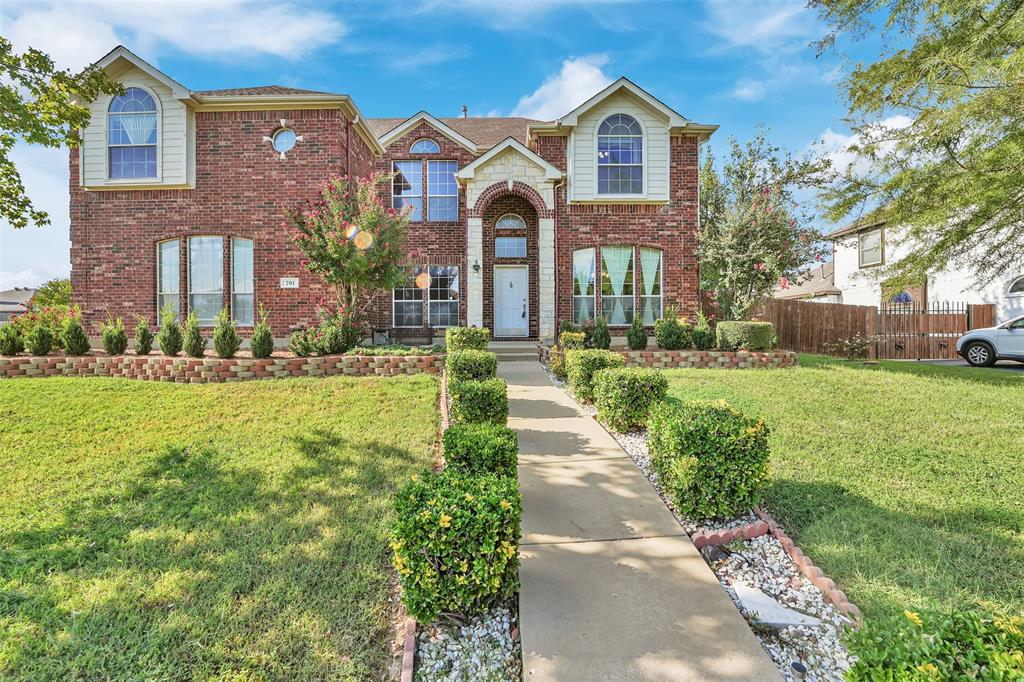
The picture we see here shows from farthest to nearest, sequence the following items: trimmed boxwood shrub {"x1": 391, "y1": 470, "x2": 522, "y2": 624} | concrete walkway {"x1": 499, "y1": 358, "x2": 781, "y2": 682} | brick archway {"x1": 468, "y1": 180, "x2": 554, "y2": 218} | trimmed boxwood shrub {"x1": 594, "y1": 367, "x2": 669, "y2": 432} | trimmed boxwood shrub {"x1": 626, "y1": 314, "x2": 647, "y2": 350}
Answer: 1. brick archway {"x1": 468, "y1": 180, "x2": 554, "y2": 218}
2. trimmed boxwood shrub {"x1": 626, "y1": 314, "x2": 647, "y2": 350}
3. trimmed boxwood shrub {"x1": 594, "y1": 367, "x2": 669, "y2": 432}
4. trimmed boxwood shrub {"x1": 391, "y1": 470, "x2": 522, "y2": 624}
5. concrete walkway {"x1": 499, "y1": 358, "x2": 781, "y2": 682}

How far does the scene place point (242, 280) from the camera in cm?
1185

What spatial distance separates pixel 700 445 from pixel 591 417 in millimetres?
2947

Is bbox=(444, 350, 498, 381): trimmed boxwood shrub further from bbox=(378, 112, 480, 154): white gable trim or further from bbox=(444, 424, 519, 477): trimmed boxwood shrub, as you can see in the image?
bbox=(378, 112, 480, 154): white gable trim

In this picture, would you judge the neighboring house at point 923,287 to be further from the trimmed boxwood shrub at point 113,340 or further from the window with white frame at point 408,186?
the trimmed boxwood shrub at point 113,340

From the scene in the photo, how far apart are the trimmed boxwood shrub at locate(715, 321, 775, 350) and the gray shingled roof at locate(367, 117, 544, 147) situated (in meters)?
9.68

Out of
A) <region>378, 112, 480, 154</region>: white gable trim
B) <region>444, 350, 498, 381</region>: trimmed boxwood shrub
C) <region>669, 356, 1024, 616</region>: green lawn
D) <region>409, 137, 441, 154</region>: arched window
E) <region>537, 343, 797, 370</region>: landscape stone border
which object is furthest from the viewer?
<region>409, 137, 441, 154</region>: arched window

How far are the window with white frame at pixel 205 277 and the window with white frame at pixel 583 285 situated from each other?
9053mm

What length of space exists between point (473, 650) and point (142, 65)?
47.1ft

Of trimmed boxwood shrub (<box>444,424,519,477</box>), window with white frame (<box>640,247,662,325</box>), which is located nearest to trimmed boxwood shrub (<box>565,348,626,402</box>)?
trimmed boxwood shrub (<box>444,424,519,477</box>)

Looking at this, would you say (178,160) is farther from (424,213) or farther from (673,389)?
(673,389)

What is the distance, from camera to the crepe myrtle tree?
31.4 feet

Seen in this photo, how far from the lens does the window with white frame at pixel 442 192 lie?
15.0m

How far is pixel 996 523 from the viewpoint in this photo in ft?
12.4

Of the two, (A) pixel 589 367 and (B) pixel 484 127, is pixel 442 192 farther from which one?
(A) pixel 589 367
